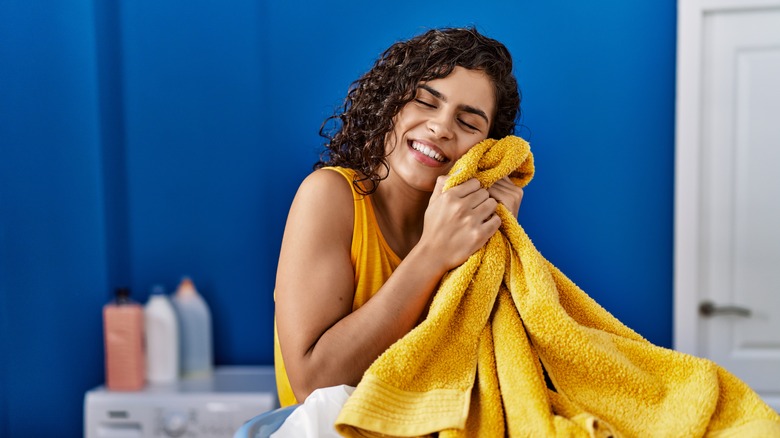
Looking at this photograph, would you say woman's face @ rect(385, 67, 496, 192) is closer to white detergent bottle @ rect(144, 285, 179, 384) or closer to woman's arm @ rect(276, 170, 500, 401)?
woman's arm @ rect(276, 170, 500, 401)

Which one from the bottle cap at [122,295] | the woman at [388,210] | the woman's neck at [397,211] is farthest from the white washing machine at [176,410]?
the woman's neck at [397,211]

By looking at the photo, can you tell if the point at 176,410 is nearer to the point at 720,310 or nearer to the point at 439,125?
the point at 439,125

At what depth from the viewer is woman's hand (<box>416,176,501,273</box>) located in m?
0.97

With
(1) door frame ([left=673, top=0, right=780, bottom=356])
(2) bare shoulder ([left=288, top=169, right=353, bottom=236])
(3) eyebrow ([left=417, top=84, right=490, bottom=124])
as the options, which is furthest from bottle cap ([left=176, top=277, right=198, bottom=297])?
(1) door frame ([left=673, top=0, right=780, bottom=356])

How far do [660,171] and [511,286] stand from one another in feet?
3.82

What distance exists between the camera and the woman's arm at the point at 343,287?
934mm

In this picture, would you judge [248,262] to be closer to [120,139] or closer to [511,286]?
[120,139]

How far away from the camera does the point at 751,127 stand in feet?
6.22

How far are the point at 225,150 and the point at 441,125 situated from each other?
3.61ft

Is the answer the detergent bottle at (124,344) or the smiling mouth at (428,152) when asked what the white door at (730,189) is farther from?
the detergent bottle at (124,344)

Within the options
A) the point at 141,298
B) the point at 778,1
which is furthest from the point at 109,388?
the point at 778,1

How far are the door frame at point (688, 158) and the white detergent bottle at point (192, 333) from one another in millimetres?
1293

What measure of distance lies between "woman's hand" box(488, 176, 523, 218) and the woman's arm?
4cm

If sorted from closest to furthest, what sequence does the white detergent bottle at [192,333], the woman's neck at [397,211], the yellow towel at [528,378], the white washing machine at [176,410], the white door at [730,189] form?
the yellow towel at [528,378], the woman's neck at [397,211], the white washing machine at [176,410], the white door at [730,189], the white detergent bottle at [192,333]
